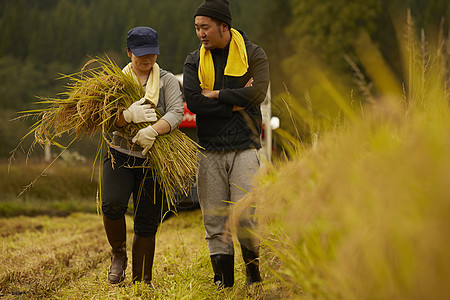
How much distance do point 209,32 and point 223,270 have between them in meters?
1.55

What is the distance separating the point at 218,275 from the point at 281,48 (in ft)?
72.3

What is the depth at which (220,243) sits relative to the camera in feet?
11.4

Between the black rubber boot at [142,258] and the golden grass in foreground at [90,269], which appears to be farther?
the black rubber boot at [142,258]

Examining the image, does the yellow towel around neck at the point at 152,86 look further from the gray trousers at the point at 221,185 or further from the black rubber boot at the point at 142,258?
the black rubber boot at the point at 142,258

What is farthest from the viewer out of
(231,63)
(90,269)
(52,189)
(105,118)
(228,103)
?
(52,189)

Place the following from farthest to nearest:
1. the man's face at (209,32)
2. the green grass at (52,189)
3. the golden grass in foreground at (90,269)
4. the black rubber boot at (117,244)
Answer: the green grass at (52,189)
the black rubber boot at (117,244)
the man's face at (209,32)
the golden grass in foreground at (90,269)

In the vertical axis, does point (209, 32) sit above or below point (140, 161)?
above

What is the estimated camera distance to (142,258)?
3465mm

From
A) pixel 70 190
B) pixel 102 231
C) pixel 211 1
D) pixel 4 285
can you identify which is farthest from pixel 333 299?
pixel 70 190

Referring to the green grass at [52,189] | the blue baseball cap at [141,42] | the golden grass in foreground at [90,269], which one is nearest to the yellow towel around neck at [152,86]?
Result: the blue baseball cap at [141,42]

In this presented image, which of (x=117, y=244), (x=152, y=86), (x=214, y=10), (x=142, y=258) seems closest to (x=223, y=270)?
(x=142, y=258)

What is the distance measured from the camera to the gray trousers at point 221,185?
11.3 ft

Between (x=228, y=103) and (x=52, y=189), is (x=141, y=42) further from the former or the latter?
(x=52, y=189)

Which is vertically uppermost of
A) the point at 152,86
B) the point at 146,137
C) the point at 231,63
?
the point at 231,63
